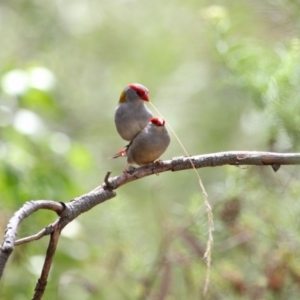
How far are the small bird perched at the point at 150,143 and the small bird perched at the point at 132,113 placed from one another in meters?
0.02

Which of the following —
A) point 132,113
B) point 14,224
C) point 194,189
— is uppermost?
point 194,189

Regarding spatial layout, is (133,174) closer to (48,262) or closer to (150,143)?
(150,143)

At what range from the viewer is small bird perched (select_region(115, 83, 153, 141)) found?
0.86m

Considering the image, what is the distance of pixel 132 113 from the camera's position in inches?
33.9

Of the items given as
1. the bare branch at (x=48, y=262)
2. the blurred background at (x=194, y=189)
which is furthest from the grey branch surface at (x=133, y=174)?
the blurred background at (x=194, y=189)

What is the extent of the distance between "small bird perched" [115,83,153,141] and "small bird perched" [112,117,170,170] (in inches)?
0.7

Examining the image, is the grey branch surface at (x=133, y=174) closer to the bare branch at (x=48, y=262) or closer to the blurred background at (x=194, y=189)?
the bare branch at (x=48, y=262)

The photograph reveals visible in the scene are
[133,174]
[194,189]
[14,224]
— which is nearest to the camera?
[14,224]

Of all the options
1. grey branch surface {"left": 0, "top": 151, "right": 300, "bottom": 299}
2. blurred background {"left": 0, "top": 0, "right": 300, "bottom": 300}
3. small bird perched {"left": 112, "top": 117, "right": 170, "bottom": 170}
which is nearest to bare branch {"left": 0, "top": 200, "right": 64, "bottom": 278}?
grey branch surface {"left": 0, "top": 151, "right": 300, "bottom": 299}

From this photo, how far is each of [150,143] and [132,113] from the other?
0.06 metres

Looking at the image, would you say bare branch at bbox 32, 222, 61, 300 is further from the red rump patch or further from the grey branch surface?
the red rump patch

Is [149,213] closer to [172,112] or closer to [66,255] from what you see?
[172,112]

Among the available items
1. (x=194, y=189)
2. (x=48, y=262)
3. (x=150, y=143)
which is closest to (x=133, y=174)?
(x=150, y=143)

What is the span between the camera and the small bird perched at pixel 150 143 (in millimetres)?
829
